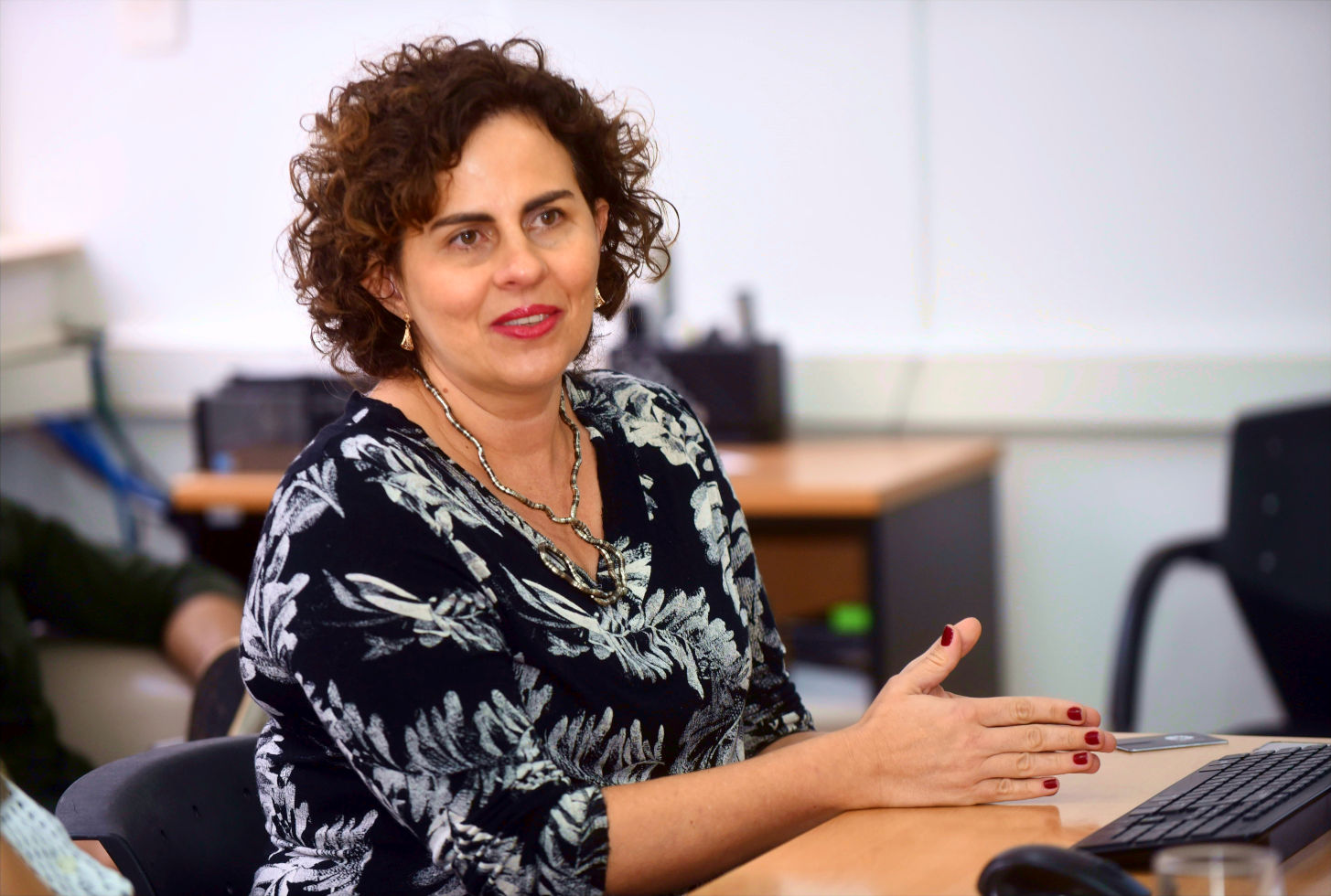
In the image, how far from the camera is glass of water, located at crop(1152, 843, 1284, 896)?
791 millimetres

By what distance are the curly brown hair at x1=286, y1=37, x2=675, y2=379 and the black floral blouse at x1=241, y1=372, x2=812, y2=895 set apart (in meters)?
0.12

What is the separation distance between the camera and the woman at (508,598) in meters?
1.20

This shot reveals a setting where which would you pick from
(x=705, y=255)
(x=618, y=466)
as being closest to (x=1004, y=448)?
(x=705, y=255)

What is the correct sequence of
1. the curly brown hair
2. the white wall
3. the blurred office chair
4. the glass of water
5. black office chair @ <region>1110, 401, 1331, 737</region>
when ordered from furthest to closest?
1. the white wall
2. black office chair @ <region>1110, 401, 1331, 737</region>
3. the blurred office chair
4. the curly brown hair
5. the glass of water

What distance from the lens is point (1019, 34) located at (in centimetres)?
285

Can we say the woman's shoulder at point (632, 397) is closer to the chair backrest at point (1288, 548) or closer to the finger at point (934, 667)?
the finger at point (934, 667)

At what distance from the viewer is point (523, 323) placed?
142 centimetres

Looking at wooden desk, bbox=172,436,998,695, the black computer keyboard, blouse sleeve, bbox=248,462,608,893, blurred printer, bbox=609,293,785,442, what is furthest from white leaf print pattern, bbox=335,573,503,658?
blurred printer, bbox=609,293,785,442

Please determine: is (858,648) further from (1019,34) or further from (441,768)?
(441,768)

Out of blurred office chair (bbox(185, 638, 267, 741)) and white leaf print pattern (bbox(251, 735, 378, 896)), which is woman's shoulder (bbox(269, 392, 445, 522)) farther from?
blurred office chair (bbox(185, 638, 267, 741))

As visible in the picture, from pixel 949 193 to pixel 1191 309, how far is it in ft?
1.64

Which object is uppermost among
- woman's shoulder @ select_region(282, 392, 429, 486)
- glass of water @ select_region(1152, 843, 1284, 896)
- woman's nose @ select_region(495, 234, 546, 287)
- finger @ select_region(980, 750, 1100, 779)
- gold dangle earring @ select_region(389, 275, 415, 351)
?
woman's nose @ select_region(495, 234, 546, 287)

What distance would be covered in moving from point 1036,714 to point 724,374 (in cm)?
171

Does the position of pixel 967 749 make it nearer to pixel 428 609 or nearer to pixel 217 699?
pixel 428 609
